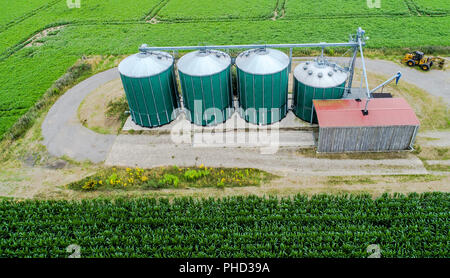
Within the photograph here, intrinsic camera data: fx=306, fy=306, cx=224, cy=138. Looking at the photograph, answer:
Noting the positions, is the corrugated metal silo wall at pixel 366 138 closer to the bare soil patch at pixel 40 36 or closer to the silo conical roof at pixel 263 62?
the silo conical roof at pixel 263 62

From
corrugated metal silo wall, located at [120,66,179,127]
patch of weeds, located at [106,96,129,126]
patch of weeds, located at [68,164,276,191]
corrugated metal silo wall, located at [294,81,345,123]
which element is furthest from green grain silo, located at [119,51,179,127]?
corrugated metal silo wall, located at [294,81,345,123]

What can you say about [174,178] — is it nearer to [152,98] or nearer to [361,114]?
[152,98]

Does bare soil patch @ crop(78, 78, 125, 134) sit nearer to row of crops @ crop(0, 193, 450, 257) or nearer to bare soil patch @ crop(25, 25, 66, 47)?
row of crops @ crop(0, 193, 450, 257)

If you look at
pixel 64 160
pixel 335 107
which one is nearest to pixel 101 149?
pixel 64 160
